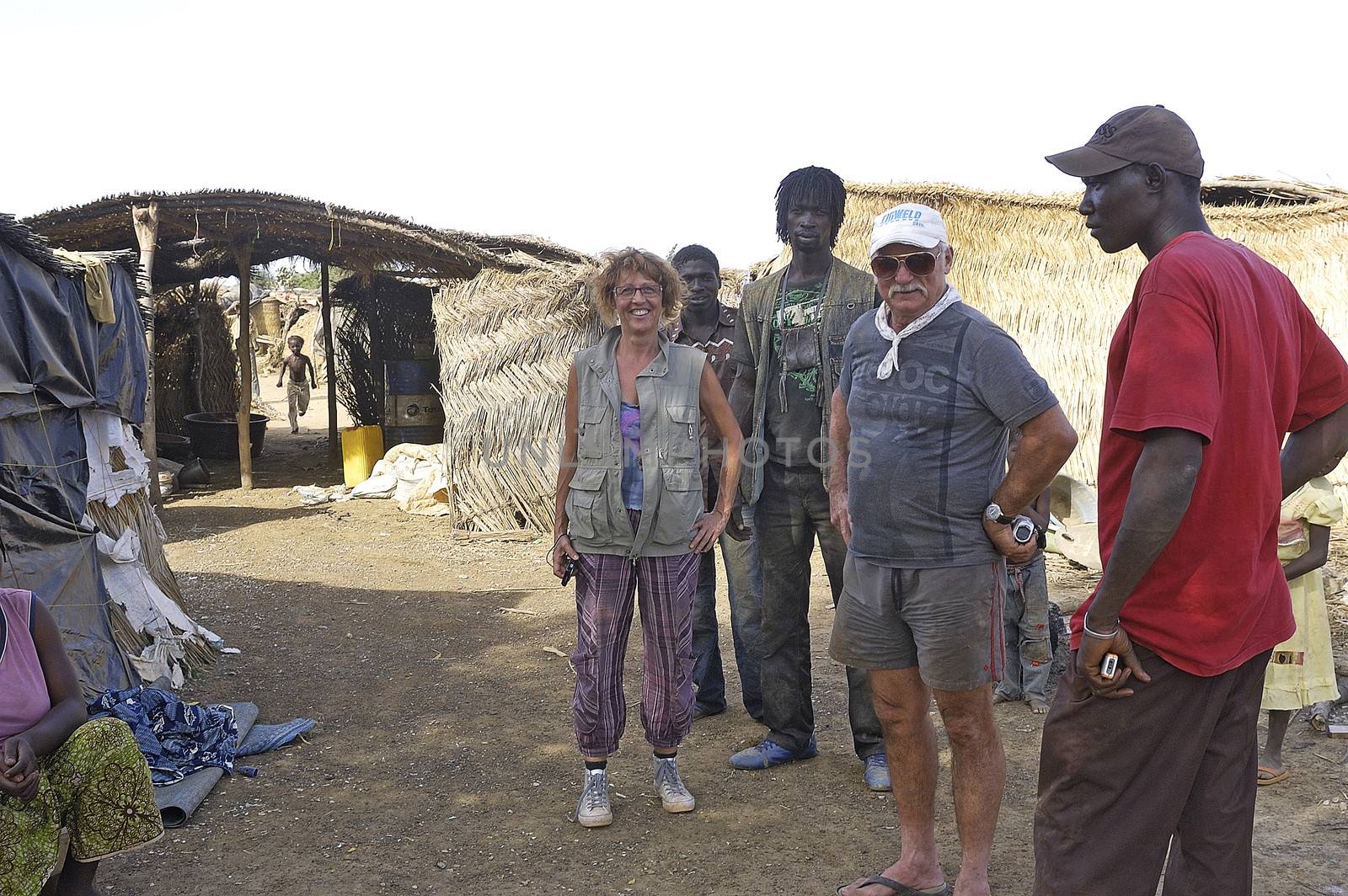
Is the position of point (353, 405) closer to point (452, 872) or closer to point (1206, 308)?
point (452, 872)

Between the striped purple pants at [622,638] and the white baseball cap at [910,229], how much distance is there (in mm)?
1298

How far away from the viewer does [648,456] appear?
11.6ft

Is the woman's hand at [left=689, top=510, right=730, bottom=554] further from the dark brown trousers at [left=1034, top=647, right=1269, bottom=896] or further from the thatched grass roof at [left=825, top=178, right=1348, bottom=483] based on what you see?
the thatched grass roof at [left=825, top=178, right=1348, bottom=483]

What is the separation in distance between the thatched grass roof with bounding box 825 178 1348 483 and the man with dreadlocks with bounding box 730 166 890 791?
225 inches

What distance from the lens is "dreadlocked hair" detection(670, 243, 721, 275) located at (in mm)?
4766

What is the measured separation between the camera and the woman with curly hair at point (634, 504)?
3537 mm

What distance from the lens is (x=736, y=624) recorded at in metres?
4.59

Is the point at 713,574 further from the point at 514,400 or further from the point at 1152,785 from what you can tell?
the point at 514,400

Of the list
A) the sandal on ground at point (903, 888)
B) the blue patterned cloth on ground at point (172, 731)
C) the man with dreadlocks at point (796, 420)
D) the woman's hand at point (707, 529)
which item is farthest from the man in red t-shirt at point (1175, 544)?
the blue patterned cloth on ground at point (172, 731)

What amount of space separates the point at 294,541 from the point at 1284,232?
8938 mm

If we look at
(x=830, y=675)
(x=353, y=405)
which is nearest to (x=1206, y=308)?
(x=830, y=675)

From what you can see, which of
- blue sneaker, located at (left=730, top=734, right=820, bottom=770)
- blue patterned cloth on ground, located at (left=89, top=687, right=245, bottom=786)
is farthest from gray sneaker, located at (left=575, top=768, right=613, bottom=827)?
blue patterned cloth on ground, located at (left=89, top=687, right=245, bottom=786)

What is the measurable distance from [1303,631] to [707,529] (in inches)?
87.4

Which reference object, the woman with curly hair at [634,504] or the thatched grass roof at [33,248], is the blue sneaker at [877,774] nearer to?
the woman with curly hair at [634,504]
